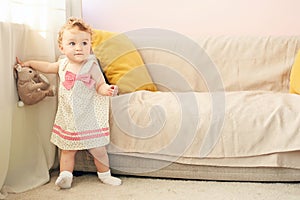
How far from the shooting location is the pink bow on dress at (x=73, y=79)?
167cm

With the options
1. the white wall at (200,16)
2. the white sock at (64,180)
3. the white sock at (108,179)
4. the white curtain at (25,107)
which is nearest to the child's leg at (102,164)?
the white sock at (108,179)

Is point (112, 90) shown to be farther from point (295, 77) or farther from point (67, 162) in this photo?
point (295, 77)

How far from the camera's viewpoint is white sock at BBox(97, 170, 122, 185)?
1.66 metres

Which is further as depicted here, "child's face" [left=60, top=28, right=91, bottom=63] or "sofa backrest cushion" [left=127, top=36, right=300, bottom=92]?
"sofa backrest cushion" [left=127, top=36, right=300, bottom=92]

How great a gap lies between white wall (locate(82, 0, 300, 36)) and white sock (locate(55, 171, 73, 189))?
1.17 metres

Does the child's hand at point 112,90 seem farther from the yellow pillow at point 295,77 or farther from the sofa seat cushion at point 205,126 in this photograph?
the yellow pillow at point 295,77

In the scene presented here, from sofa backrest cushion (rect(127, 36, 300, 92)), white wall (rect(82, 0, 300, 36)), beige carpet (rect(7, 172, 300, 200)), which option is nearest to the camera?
beige carpet (rect(7, 172, 300, 200))

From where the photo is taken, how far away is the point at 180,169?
167 cm

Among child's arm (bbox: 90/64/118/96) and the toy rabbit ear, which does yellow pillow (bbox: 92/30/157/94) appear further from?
the toy rabbit ear

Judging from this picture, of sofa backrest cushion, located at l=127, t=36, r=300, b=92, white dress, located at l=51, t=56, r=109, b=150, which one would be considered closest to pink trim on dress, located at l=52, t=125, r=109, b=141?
white dress, located at l=51, t=56, r=109, b=150

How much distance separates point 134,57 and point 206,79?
399 millimetres

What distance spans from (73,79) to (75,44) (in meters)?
0.14

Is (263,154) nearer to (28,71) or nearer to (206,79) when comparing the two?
(206,79)

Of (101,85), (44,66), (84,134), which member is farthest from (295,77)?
(44,66)
